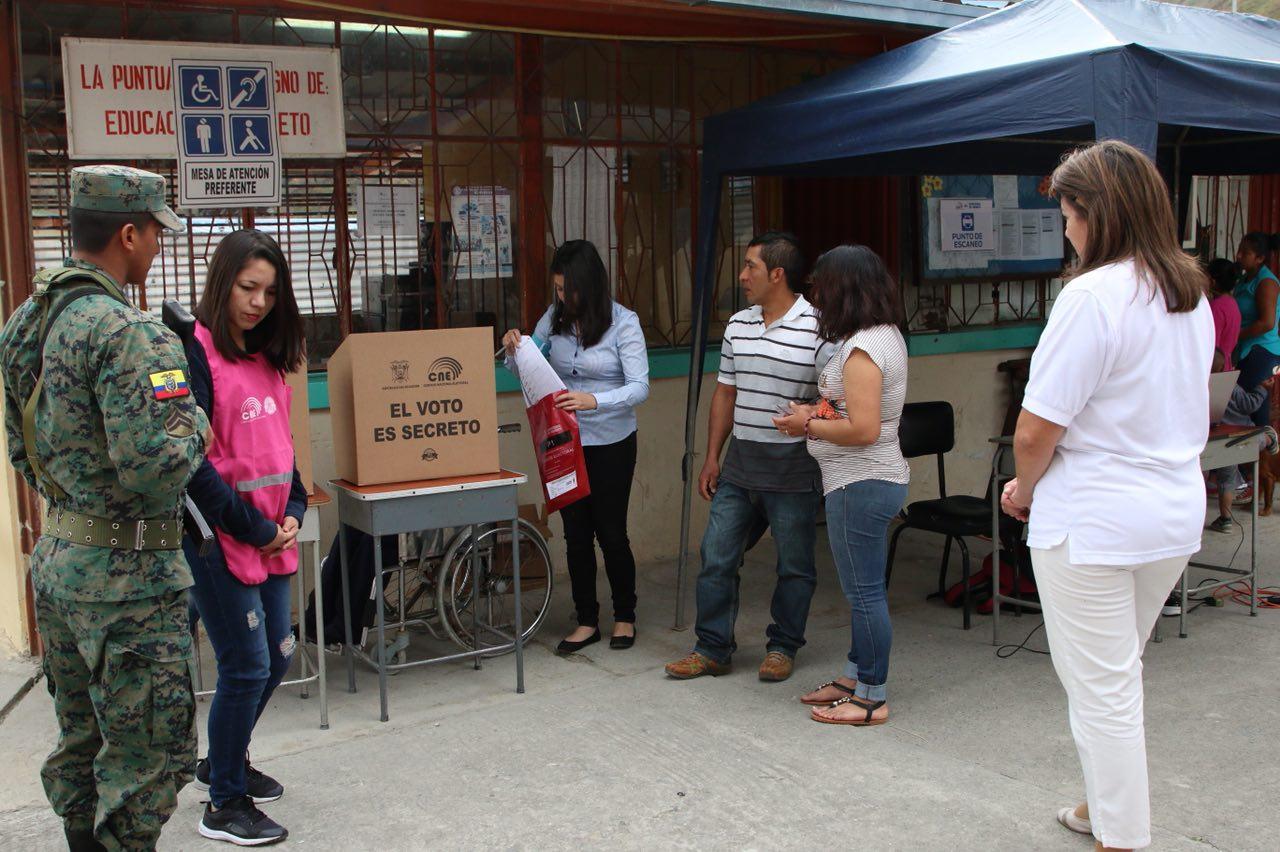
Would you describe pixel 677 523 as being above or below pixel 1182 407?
below

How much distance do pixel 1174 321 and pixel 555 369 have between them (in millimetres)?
2796

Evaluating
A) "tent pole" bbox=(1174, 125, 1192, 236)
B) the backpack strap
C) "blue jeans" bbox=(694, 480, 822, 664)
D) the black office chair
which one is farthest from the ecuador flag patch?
"tent pole" bbox=(1174, 125, 1192, 236)

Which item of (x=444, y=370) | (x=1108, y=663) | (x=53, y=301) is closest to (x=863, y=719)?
(x=1108, y=663)

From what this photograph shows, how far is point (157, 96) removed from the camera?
201 inches

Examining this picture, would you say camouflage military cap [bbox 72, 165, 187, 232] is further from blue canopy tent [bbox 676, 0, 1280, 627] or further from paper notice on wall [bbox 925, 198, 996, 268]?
paper notice on wall [bbox 925, 198, 996, 268]

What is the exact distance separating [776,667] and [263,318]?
7.75ft

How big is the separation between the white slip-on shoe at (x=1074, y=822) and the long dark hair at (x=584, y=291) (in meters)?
2.55

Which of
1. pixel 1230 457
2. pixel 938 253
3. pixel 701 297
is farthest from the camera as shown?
pixel 938 253

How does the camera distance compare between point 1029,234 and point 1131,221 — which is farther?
point 1029,234

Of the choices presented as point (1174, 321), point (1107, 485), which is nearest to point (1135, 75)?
point (1174, 321)

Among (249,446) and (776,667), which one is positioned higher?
(249,446)

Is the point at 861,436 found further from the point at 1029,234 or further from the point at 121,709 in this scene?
the point at 1029,234

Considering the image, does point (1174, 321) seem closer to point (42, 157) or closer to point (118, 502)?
point (118, 502)

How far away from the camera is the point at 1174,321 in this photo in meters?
2.96
